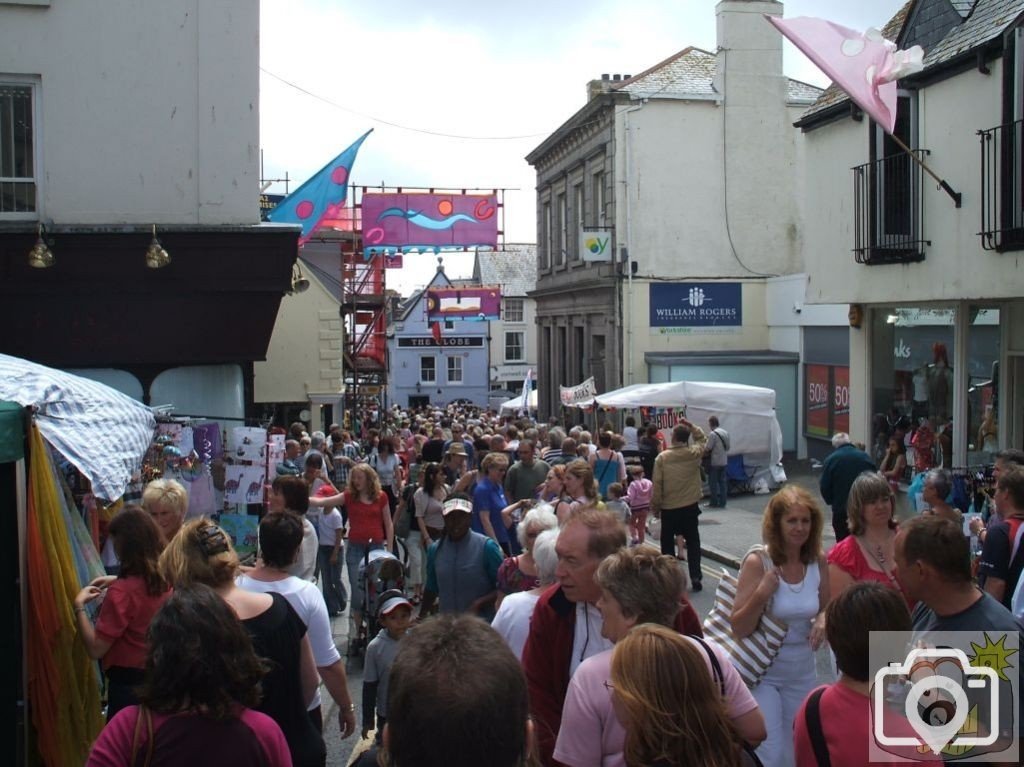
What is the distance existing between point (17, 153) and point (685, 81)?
20.7 metres

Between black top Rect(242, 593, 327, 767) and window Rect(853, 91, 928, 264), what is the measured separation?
11.7 meters

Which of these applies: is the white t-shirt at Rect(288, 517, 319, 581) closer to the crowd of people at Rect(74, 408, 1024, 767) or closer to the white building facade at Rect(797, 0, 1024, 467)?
the crowd of people at Rect(74, 408, 1024, 767)

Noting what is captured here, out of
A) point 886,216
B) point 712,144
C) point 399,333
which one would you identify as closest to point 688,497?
point 886,216

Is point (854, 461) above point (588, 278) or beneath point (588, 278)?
beneath

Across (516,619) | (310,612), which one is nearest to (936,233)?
(516,619)

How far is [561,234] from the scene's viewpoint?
3628 centimetres

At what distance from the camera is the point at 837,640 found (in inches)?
135

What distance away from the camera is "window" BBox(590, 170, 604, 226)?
30.6 meters

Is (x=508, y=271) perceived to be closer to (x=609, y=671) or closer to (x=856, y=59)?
(x=856, y=59)

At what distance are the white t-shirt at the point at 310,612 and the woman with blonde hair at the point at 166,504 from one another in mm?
1546

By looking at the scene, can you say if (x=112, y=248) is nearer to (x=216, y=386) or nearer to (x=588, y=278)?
(x=216, y=386)

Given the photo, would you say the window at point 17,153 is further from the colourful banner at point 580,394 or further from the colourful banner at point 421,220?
the colourful banner at point 580,394

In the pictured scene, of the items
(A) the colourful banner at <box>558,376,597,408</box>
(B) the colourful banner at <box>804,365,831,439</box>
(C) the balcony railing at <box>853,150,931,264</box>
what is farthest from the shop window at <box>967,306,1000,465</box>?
(A) the colourful banner at <box>558,376,597,408</box>

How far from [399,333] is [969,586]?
6562 cm
